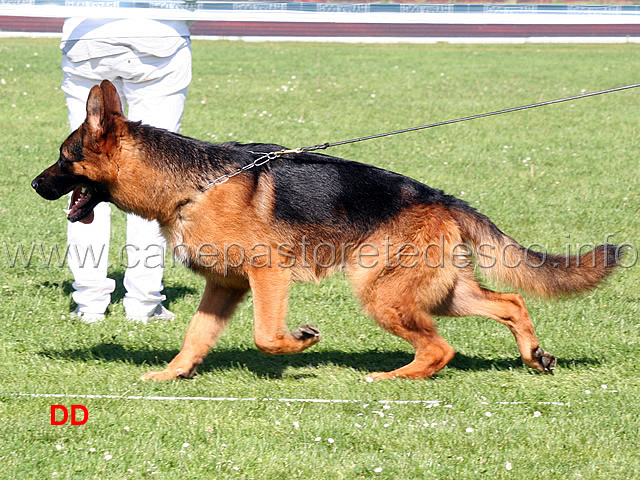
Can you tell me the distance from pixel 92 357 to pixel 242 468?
203cm

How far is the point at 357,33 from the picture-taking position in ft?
87.5

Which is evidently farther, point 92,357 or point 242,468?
point 92,357

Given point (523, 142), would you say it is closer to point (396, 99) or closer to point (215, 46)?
point (396, 99)

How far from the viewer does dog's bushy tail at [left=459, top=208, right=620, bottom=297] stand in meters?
5.14

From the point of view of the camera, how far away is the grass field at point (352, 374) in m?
4.04

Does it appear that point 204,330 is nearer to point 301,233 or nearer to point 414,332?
point 301,233

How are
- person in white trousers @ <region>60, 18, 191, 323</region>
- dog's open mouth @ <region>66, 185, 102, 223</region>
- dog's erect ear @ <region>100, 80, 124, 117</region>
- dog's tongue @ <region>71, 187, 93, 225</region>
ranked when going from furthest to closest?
person in white trousers @ <region>60, 18, 191, 323</region> → dog's tongue @ <region>71, 187, 93, 225</region> → dog's open mouth @ <region>66, 185, 102, 223</region> → dog's erect ear @ <region>100, 80, 124, 117</region>

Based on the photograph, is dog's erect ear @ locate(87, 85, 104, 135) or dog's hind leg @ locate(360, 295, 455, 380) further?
dog's hind leg @ locate(360, 295, 455, 380)

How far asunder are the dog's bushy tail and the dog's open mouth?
7.62 ft

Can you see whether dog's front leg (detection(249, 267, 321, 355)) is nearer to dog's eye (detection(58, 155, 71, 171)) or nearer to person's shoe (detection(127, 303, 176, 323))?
dog's eye (detection(58, 155, 71, 171))

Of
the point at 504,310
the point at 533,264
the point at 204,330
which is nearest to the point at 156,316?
the point at 204,330

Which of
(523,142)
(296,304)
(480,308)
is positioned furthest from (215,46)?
(480,308)

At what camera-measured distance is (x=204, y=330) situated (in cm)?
530

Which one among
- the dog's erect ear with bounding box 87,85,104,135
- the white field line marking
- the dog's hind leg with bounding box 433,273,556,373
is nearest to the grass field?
the white field line marking
